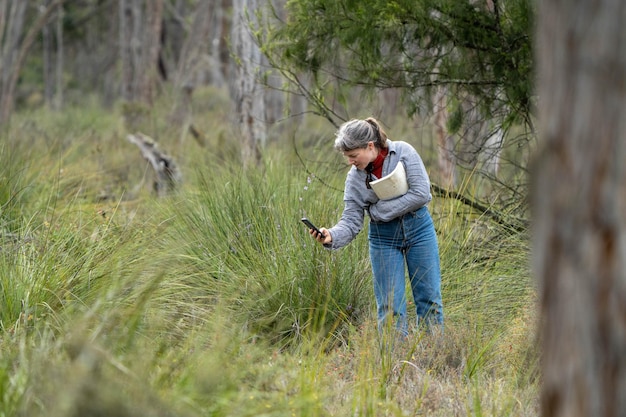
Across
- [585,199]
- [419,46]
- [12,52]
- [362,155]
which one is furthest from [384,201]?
[12,52]

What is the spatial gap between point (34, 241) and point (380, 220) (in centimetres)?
217

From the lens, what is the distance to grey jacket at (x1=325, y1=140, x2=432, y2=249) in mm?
5375

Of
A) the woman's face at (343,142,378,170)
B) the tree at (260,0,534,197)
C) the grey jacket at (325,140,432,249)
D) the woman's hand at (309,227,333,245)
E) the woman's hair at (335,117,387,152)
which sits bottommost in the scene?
the woman's hand at (309,227,333,245)

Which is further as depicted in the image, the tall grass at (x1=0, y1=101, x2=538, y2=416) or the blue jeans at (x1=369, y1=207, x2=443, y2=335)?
the blue jeans at (x1=369, y1=207, x2=443, y2=335)

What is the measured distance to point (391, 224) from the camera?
5578 millimetres

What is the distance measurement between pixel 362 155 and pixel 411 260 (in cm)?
77

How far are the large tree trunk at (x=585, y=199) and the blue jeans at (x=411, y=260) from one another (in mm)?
3127

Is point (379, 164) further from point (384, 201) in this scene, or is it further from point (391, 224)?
point (391, 224)

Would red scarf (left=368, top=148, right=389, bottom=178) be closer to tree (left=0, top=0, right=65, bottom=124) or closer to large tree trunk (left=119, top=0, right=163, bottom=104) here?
large tree trunk (left=119, top=0, right=163, bottom=104)

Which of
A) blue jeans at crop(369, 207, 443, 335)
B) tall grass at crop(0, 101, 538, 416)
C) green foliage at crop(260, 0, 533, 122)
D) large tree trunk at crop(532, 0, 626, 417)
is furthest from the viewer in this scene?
green foliage at crop(260, 0, 533, 122)

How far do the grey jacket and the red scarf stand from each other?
3 cm

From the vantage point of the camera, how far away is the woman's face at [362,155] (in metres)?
5.35

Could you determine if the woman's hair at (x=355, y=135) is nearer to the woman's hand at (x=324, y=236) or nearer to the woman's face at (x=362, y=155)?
the woman's face at (x=362, y=155)

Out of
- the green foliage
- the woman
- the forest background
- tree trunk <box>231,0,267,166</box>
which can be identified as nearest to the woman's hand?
the woman
